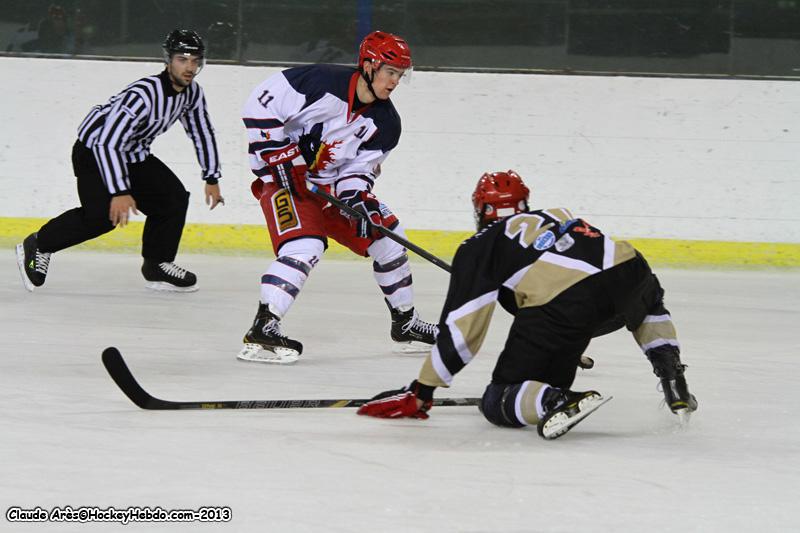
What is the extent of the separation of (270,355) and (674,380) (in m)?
1.24

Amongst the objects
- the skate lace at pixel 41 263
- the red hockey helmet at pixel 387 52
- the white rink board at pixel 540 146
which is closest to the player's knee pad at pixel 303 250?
the red hockey helmet at pixel 387 52

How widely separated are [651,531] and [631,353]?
1.71m

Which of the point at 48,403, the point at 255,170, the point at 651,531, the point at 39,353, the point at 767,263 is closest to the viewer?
the point at 651,531

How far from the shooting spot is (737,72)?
5547mm

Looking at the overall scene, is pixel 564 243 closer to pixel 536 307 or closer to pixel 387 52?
pixel 536 307

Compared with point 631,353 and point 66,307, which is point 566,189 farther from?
point 66,307

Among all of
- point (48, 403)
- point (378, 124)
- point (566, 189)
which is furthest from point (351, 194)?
point (566, 189)

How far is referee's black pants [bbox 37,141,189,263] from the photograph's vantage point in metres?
4.41

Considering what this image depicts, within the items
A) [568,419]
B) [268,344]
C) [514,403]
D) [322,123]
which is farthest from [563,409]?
[322,123]

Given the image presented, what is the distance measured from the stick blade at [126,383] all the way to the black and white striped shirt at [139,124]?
5.63ft

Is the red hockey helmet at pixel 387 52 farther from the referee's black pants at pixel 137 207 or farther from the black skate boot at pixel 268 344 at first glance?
the referee's black pants at pixel 137 207

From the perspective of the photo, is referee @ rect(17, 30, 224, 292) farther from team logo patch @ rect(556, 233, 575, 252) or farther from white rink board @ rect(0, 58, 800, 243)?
team logo patch @ rect(556, 233, 575, 252)

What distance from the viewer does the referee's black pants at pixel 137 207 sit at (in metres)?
4.41

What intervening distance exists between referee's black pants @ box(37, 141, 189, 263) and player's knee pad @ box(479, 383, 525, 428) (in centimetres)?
226
